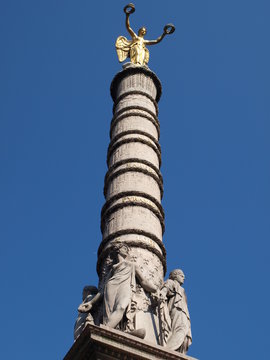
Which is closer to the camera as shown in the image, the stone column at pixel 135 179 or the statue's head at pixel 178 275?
the statue's head at pixel 178 275

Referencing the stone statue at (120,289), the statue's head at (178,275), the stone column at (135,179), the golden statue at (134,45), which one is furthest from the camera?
the golden statue at (134,45)

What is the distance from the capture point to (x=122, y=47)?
49.4ft

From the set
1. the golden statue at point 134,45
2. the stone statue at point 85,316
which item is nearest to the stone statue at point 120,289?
the stone statue at point 85,316

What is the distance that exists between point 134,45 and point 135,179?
15.2ft

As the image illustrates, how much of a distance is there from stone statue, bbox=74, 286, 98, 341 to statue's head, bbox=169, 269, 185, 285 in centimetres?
107

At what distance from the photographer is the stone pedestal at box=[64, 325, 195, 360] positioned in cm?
772

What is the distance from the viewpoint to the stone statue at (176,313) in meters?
8.70

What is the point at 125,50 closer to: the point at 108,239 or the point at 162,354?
the point at 108,239

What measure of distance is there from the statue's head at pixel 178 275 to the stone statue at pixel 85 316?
3.50 ft

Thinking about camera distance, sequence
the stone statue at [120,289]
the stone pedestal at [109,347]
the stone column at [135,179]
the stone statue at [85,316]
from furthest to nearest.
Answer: the stone column at [135,179], the stone statue at [85,316], the stone statue at [120,289], the stone pedestal at [109,347]

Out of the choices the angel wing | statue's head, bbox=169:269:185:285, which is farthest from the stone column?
the angel wing

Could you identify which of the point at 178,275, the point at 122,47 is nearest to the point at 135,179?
the point at 178,275

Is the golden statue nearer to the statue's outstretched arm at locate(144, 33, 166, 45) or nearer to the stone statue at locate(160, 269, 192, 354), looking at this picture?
the statue's outstretched arm at locate(144, 33, 166, 45)

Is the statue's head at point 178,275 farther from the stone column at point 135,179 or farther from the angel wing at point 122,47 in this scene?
the angel wing at point 122,47
